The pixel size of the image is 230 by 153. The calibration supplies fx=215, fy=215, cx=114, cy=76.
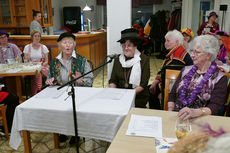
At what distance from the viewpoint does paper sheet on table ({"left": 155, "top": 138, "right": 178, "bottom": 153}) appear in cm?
116

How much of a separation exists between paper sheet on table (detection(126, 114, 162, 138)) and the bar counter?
12.0 feet

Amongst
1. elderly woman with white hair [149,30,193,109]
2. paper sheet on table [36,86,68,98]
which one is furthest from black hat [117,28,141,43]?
paper sheet on table [36,86,68,98]

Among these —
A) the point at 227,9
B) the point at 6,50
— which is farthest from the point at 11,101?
the point at 227,9

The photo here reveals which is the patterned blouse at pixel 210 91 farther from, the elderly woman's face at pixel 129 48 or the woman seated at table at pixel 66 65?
the woman seated at table at pixel 66 65

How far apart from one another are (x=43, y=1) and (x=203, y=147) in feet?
24.0

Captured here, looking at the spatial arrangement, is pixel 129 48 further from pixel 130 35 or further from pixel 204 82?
pixel 204 82

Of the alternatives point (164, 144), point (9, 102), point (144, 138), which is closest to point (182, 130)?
point (164, 144)

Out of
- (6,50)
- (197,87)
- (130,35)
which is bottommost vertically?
(197,87)

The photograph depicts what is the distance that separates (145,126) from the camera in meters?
1.41

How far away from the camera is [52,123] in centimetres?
182

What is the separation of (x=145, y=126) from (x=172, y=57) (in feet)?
4.86

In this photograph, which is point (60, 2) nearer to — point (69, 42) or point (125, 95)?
point (69, 42)

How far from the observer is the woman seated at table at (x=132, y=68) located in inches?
96.8

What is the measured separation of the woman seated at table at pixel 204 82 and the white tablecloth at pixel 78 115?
0.50 metres
